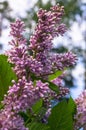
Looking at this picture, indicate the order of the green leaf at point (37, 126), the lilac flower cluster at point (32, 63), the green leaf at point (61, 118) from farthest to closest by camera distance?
the green leaf at point (61, 118), the green leaf at point (37, 126), the lilac flower cluster at point (32, 63)

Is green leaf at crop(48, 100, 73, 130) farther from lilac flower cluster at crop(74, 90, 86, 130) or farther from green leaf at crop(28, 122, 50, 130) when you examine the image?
green leaf at crop(28, 122, 50, 130)

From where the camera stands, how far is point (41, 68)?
2.64m

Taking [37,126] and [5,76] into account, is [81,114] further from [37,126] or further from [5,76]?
[5,76]

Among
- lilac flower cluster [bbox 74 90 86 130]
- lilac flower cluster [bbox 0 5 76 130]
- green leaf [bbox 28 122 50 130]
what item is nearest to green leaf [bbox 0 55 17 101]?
lilac flower cluster [bbox 0 5 76 130]

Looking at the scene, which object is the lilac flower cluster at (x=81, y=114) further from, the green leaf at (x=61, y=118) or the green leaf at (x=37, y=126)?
the green leaf at (x=37, y=126)

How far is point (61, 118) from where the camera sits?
3.09m

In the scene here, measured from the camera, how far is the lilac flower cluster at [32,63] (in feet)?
7.91

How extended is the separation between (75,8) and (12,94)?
1512 inches

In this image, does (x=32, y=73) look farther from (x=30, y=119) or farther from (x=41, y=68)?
(x=30, y=119)

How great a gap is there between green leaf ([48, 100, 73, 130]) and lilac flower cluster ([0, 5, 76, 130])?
120 millimetres

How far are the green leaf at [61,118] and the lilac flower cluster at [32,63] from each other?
12 cm

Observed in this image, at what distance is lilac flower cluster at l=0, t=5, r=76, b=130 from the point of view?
241 cm

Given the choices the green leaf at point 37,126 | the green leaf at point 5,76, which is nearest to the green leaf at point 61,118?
the green leaf at point 37,126

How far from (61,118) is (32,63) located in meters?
0.61
